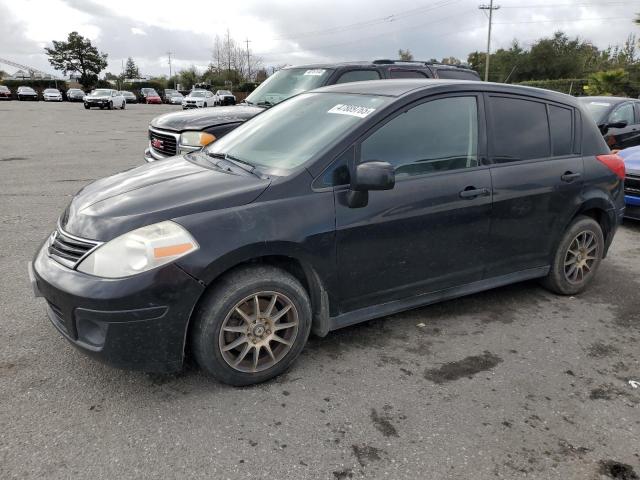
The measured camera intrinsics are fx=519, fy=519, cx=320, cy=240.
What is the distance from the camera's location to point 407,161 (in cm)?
341

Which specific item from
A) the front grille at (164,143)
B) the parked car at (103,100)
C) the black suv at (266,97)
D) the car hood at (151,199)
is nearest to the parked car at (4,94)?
the parked car at (103,100)

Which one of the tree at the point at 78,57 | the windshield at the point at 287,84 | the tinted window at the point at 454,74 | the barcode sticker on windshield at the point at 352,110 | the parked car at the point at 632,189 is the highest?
the tree at the point at 78,57

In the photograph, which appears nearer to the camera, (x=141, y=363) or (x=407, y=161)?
(x=141, y=363)

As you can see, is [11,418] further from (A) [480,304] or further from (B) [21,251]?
(A) [480,304]

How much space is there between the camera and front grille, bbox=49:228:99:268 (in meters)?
2.74

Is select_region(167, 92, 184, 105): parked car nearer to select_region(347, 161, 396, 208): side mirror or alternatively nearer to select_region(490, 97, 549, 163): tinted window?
select_region(490, 97, 549, 163): tinted window

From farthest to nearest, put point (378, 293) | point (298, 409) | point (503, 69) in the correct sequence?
point (503, 69) < point (378, 293) < point (298, 409)

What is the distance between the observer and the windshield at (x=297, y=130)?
130 inches

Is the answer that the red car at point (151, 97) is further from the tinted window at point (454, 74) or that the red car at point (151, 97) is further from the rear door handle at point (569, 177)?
the rear door handle at point (569, 177)

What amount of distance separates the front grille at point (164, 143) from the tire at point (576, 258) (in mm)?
4712

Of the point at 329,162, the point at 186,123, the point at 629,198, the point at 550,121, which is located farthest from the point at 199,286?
the point at 629,198

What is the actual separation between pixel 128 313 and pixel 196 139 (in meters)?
4.30

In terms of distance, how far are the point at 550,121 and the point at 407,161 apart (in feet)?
5.15

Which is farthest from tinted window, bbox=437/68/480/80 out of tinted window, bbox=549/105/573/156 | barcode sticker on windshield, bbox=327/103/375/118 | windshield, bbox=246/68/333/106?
barcode sticker on windshield, bbox=327/103/375/118
